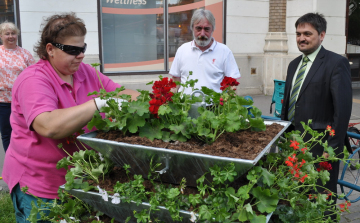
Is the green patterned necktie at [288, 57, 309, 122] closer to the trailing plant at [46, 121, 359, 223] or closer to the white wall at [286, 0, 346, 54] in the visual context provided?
the trailing plant at [46, 121, 359, 223]

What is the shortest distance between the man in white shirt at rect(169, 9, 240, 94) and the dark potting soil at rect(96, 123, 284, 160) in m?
2.25

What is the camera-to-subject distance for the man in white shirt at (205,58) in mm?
3926

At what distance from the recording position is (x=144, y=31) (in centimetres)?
955

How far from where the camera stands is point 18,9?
26.2 ft

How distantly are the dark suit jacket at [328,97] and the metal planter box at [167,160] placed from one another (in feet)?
5.29

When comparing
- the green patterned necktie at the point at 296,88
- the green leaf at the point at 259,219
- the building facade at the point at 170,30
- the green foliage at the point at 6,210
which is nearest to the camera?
the green leaf at the point at 259,219

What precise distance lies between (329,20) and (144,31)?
504 centimetres

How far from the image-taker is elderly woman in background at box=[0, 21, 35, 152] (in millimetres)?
5059

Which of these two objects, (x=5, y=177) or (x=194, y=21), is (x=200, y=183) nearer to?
(x=5, y=177)

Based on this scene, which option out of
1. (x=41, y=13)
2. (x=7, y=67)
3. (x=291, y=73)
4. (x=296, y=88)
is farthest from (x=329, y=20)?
(x=7, y=67)

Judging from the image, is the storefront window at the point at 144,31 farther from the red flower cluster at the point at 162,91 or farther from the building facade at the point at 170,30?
the red flower cluster at the point at 162,91

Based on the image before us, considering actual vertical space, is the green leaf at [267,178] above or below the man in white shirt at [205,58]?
below

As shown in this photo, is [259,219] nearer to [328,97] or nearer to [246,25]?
[328,97]

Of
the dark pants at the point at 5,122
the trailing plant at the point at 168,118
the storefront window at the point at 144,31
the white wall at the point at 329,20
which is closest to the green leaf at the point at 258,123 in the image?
the trailing plant at the point at 168,118
